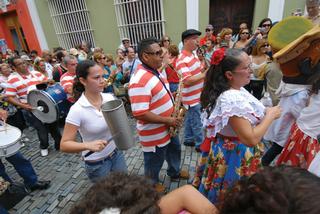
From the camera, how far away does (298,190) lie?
2.38 feet

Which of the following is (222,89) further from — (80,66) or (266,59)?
(266,59)

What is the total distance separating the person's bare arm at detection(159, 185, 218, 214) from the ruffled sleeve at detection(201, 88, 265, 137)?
72 cm

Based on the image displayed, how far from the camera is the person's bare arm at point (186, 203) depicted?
1137mm

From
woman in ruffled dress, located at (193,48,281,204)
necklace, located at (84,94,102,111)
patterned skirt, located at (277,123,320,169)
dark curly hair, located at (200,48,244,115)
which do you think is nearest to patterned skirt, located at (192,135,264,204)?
woman in ruffled dress, located at (193,48,281,204)

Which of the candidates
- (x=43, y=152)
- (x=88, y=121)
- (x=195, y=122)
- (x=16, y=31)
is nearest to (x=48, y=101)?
(x=43, y=152)

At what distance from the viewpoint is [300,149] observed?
2211 mm

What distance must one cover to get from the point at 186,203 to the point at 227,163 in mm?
900

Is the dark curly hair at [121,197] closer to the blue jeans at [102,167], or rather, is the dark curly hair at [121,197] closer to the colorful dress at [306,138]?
the blue jeans at [102,167]

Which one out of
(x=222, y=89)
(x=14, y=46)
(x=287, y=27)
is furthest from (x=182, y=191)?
(x=14, y=46)

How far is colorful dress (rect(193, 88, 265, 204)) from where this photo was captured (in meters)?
1.66

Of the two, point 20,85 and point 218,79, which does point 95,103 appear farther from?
point 20,85

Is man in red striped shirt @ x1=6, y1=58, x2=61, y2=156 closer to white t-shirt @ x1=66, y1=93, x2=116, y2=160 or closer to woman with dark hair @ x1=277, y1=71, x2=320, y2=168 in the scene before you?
white t-shirt @ x1=66, y1=93, x2=116, y2=160

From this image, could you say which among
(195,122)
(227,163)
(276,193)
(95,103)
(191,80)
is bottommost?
(195,122)

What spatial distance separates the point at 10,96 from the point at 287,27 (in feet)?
16.1
